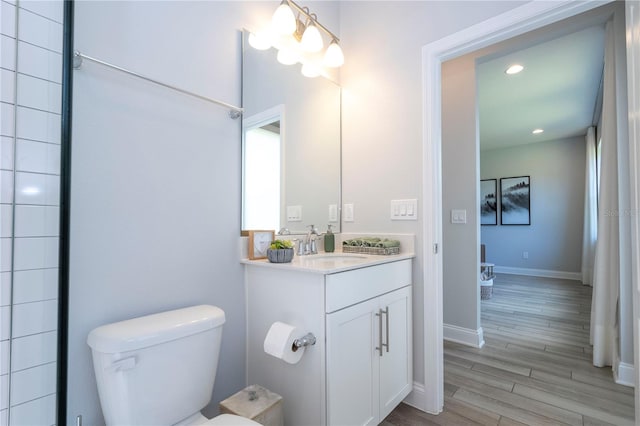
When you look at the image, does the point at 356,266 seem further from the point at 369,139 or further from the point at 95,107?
the point at 95,107

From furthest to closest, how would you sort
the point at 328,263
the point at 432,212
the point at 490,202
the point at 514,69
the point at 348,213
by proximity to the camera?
the point at 490,202 → the point at 514,69 → the point at 348,213 → the point at 432,212 → the point at 328,263

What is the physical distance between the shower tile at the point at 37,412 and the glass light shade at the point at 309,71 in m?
1.87

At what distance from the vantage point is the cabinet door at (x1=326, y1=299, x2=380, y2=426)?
1.18 meters

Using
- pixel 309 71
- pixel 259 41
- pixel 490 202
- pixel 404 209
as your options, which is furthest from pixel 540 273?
pixel 259 41

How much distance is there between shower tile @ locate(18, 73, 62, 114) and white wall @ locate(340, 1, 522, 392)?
154 centimetres

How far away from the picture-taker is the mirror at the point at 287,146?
1.54 metres

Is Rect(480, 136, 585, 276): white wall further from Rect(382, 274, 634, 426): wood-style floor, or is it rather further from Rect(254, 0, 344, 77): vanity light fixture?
Rect(254, 0, 344, 77): vanity light fixture

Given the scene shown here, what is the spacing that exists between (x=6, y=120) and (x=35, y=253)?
35 centimetres

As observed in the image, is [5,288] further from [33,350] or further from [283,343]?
[283,343]

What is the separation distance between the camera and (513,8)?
1449 mm

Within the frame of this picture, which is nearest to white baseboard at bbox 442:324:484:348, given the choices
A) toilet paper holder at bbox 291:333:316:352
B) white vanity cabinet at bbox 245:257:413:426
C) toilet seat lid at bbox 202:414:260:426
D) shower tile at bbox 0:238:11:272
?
white vanity cabinet at bbox 245:257:413:426

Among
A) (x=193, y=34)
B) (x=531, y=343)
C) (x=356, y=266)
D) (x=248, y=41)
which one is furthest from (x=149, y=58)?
(x=531, y=343)

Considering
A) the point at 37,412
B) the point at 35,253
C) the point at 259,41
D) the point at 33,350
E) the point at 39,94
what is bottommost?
the point at 37,412

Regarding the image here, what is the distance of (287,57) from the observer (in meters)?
1.75
